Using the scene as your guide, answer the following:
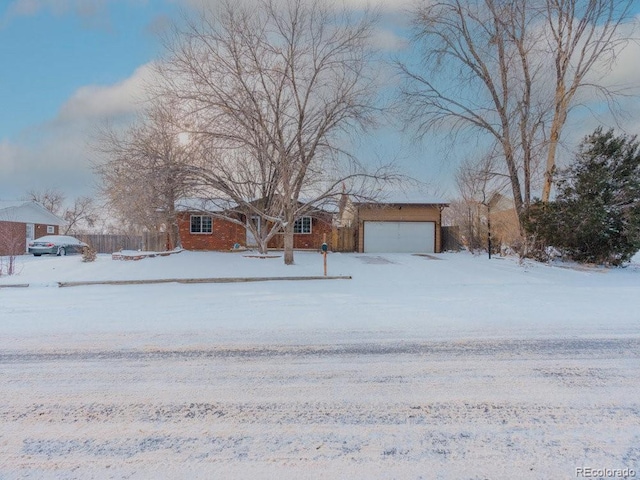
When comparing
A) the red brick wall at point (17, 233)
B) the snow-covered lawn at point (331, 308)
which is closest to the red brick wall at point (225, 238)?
the snow-covered lawn at point (331, 308)

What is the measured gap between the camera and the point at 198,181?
1447cm

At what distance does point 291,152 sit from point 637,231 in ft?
41.3

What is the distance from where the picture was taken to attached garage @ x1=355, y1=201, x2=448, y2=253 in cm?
2461

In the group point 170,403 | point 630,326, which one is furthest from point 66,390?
point 630,326

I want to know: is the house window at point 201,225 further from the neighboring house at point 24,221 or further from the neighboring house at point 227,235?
the neighboring house at point 24,221

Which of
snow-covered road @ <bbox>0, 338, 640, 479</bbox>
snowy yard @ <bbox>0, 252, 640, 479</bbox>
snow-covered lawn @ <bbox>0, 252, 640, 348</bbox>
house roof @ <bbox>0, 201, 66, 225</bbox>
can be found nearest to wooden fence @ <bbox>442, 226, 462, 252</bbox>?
snow-covered lawn @ <bbox>0, 252, 640, 348</bbox>

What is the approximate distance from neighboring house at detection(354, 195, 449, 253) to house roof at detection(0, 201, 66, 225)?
28.3 metres

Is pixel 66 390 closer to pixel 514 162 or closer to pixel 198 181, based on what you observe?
pixel 198 181

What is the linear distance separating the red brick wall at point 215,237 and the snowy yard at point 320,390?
57.6ft

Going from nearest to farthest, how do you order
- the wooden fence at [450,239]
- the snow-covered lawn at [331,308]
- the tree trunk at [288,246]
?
the snow-covered lawn at [331,308], the tree trunk at [288,246], the wooden fence at [450,239]

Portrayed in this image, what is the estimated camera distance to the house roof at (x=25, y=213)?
97.0 ft

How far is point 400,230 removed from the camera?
24.7m

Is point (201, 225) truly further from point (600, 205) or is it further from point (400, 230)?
point (600, 205)

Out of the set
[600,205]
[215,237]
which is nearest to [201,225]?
[215,237]
